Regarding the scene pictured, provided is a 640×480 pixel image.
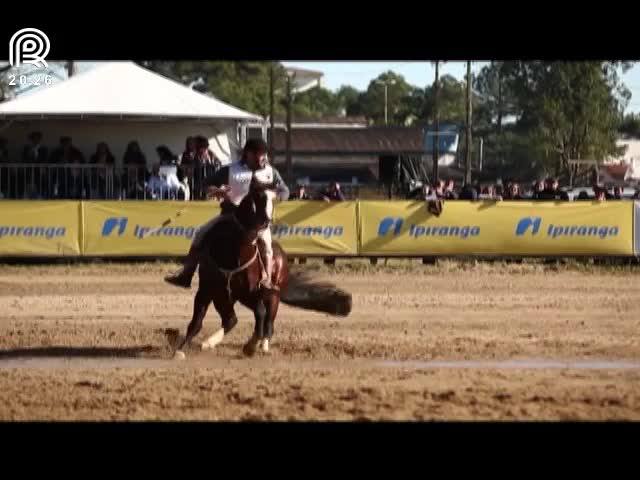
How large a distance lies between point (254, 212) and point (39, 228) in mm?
10503

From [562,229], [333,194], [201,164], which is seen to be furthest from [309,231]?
[562,229]

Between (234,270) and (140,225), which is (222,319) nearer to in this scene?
(234,270)

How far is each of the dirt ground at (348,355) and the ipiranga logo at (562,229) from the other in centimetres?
181

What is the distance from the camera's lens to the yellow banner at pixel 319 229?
23.2 m

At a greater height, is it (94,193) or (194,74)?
(194,74)

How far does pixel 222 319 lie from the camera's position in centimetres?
1404

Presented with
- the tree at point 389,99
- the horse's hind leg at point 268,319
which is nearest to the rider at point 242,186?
the horse's hind leg at point 268,319

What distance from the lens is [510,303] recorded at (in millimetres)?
18688

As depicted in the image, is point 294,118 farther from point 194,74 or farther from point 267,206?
point 267,206

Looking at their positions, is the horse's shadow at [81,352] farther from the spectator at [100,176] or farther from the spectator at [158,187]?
the spectator at [100,176]

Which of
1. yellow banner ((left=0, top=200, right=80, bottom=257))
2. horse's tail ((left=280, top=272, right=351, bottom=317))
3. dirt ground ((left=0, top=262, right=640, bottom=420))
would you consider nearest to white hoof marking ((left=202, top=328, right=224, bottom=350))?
dirt ground ((left=0, top=262, right=640, bottom=420))
